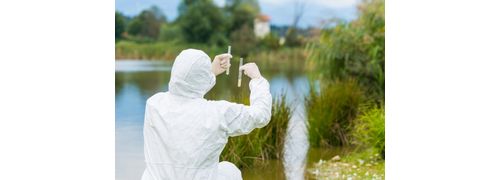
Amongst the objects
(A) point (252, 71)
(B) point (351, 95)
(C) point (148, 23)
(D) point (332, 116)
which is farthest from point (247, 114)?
(C) point (148, 23)

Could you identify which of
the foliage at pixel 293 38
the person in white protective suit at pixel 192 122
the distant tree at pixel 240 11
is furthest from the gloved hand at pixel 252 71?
the foliage at pixel 293 38

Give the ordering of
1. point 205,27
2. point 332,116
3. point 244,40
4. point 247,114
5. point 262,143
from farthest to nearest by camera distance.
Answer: point 244,40
point 205,27
point 332,116
point 262,143
point 247,114

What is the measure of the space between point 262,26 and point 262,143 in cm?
188

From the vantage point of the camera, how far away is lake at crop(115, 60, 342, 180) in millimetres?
5168

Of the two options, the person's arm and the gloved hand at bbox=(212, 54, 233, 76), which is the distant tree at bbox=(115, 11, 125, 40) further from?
the person's arm

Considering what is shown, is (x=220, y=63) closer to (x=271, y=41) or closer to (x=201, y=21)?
(x=201, y=21)

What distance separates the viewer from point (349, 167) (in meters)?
5.38

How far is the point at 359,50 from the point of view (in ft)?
22.2

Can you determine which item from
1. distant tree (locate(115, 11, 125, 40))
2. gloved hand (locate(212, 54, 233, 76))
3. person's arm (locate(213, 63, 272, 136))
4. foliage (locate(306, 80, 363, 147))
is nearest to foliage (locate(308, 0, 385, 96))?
foliage (locate(306, 80, 363, 147))

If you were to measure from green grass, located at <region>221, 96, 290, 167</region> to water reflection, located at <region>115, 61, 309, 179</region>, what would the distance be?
63 millimetres
